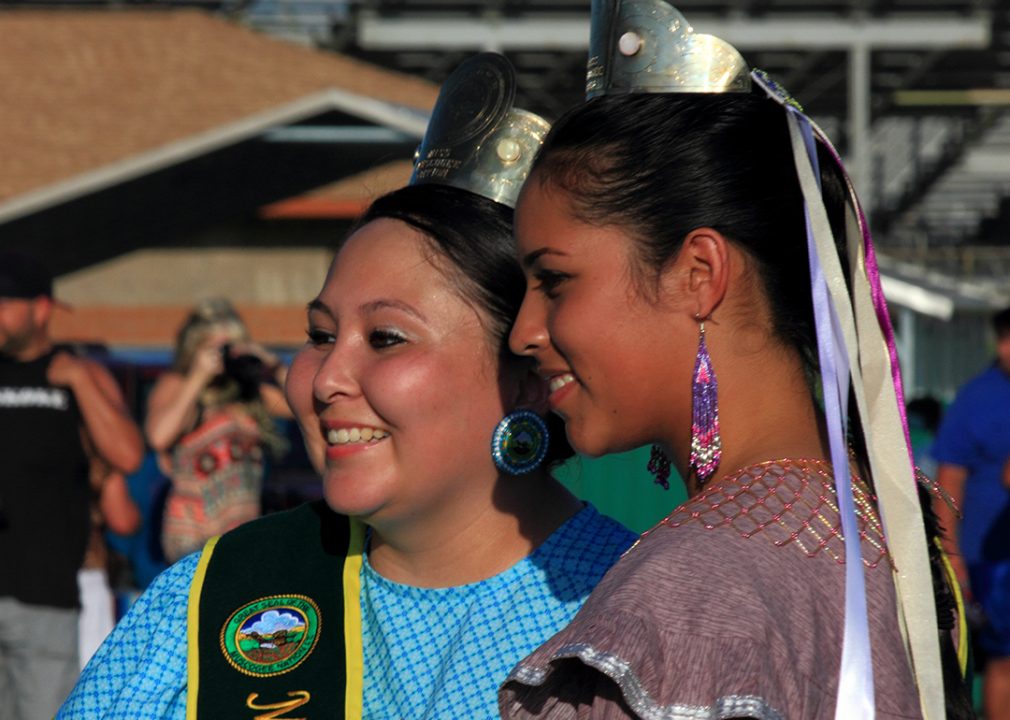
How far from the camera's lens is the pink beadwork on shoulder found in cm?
101

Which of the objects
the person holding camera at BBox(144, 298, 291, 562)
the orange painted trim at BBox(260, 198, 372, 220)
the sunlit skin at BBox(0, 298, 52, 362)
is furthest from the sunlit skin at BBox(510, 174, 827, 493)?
the orange painted trim at BBox(260, 198, 372, 220)

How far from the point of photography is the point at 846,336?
1.13m

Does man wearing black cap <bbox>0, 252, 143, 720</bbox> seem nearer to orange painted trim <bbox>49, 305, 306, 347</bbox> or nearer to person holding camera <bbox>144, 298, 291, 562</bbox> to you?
person holding camera <bbox>144, 298, 291, 562</bbox>

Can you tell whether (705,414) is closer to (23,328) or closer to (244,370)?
(23,328)

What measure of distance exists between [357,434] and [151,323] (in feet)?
24.2

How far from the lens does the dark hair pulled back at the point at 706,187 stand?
1126mm

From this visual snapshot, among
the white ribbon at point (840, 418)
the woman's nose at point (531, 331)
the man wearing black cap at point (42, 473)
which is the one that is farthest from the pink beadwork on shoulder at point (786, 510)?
the man wearing black cap at point (42, 473)

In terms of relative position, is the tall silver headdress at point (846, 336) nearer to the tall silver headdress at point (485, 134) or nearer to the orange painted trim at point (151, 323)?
the tall silver headdress at point (485, 134)

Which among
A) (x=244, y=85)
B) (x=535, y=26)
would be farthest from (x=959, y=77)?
(x=244, y=85)

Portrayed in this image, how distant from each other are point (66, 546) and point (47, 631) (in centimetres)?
29

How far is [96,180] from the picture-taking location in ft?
Answer: 23.7

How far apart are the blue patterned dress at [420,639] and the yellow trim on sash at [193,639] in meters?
0.01

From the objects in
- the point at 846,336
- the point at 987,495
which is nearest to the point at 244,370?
the point at 987,495

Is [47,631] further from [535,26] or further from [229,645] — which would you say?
[535,26]
